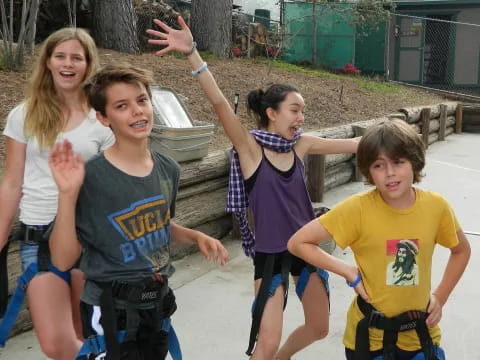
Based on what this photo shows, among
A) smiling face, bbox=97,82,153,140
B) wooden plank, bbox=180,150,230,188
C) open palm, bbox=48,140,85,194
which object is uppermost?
A: smiling face, bbox=97,82,153,140

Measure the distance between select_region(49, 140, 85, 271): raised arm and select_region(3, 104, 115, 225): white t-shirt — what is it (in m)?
0.50

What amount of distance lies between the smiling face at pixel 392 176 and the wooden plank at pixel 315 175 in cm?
438

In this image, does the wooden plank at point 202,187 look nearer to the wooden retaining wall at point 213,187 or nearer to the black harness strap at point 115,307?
the wooden retaining wall at point 213,187

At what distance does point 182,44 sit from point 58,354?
1544 mm

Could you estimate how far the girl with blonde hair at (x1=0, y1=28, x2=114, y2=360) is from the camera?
2.50m

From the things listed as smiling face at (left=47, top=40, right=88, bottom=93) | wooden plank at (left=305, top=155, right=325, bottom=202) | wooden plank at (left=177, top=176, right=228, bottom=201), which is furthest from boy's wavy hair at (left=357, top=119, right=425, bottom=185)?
wooden plank at (left=305, top=155, right=325, bottom=202)

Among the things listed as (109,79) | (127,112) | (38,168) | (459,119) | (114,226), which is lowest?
(459,119)

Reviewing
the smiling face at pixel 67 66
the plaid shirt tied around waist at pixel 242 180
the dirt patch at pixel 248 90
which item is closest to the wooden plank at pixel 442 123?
the dirt patch at pixel 248 90

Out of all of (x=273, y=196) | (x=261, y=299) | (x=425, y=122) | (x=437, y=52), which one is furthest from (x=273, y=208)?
(x=437, y=52)

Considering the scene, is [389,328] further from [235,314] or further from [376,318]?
[235,314]

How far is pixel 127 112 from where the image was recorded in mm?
2279

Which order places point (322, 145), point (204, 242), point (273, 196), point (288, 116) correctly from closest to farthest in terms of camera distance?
point (204, 242) < point (273, 196) < point (288, 116) < point (322, 145)

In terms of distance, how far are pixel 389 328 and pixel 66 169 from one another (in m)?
1.28

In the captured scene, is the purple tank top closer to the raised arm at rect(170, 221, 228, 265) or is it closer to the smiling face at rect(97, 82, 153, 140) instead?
the raised arm at rect(170, 221, 228, 265)
